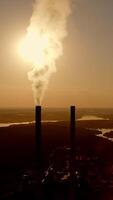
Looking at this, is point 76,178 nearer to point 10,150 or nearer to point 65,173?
Answer: point 65,173

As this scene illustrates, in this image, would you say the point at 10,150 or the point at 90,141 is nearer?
the point at 10,150

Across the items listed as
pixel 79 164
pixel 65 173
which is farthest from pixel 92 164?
pixel 65 173

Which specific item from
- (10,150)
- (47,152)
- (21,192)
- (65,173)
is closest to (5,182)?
(65,173)

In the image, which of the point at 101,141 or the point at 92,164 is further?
the point at 101,141

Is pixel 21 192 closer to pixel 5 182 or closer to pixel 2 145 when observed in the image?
pixel 5 182

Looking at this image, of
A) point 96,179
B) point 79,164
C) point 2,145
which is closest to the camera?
point 96,179

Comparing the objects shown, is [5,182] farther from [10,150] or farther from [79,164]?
[10,150]

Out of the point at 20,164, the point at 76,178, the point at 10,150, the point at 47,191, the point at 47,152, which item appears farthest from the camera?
the point at 10,150

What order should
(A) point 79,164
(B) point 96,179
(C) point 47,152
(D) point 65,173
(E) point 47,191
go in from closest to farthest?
(E) point 47,191
(B) point 96,179
(D) point 65,173
(A) point 79,164
(C) point 47,152

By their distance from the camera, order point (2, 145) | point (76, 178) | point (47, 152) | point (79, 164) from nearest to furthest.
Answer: point (76, 178), point (79, 164), point (47, 152), point (2, 145)
